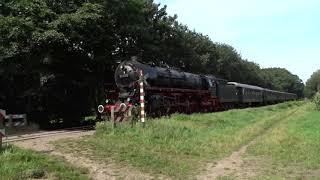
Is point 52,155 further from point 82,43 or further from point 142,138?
point 82,43

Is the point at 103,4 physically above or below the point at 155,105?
above

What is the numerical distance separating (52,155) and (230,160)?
15.8 ft

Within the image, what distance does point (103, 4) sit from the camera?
30422mm

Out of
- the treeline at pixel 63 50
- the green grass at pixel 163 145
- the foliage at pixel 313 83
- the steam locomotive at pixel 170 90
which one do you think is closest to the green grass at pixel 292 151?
the green grass at pixel 163 145

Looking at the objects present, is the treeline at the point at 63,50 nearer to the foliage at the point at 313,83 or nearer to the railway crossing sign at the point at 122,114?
the railway crossing sign at the point at 122,114

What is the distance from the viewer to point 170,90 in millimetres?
31766

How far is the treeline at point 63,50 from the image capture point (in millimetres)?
25422

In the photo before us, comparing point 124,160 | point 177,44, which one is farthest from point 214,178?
point 177,44

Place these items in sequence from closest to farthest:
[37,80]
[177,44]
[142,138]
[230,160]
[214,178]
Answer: [214,178], [230,160], [142,138], [37,80], [177,44]

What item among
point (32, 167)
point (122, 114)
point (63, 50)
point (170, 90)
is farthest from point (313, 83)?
point (32, 167)

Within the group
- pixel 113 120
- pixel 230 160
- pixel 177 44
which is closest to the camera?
pixel 230 160

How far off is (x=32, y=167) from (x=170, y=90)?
825 inches

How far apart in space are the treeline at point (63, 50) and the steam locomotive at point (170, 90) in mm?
2575

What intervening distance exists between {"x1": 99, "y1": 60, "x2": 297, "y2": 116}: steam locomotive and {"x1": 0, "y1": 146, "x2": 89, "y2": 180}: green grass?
36.4ft
